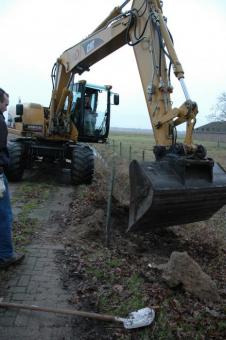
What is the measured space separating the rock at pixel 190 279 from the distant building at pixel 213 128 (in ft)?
228

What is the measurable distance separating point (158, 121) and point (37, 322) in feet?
12.1

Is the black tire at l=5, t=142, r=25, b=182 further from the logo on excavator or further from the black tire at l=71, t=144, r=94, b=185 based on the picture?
the logo on excavator

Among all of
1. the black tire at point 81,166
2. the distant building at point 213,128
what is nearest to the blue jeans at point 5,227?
the black tire at point 81,166

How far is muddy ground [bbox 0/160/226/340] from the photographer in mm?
4086

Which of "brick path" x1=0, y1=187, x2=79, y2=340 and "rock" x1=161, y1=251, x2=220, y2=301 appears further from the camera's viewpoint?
"rock" x1=161, y1=251, x2=220, y2=301

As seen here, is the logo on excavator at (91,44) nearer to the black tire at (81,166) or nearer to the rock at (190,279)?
the black tire at (81,166)

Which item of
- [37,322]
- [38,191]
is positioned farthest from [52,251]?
[38,191]

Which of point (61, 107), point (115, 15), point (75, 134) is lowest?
point (75, 134)

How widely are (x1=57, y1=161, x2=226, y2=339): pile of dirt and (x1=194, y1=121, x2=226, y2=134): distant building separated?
67.6 m

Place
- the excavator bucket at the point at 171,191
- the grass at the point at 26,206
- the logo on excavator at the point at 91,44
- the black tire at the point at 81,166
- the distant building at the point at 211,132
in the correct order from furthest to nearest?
the distant building at the point at 211,132
the black tire at the point at 81,166
the logo on excavator at the point at 91,44
the grass at the point at 26,206
the excavator bucket at the point at 171,191

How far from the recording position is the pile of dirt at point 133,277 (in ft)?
13.3

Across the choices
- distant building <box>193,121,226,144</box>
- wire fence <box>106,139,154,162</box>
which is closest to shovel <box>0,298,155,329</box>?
wire fence <box>106,139,154,162</box>

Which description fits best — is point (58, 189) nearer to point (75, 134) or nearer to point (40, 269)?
point (75, 134)

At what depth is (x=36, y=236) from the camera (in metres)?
6.52
